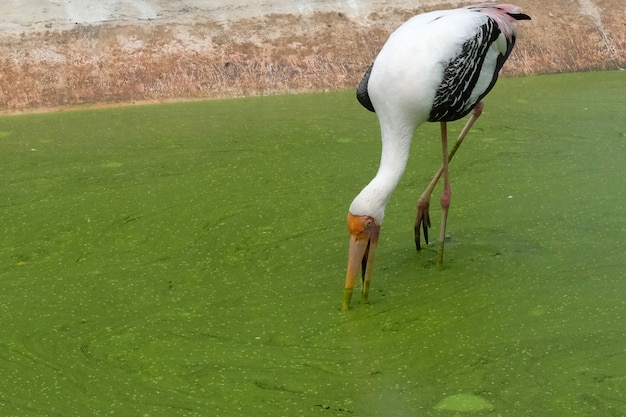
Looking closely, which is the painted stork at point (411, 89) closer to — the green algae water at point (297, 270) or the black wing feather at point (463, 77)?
the black wing feather at point (463, 77)

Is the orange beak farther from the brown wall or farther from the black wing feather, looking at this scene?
the brown wall

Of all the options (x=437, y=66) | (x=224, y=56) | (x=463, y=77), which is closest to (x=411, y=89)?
(x=437, y=66)

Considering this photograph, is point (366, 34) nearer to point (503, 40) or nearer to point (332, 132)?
point (332, 132)

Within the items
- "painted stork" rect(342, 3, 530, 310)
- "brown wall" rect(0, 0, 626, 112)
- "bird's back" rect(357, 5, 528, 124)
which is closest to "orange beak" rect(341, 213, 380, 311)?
"painted stork" rect(342, 3, 530, 310)

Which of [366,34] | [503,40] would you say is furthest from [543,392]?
[366,34]

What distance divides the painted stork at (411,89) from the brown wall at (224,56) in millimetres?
2621

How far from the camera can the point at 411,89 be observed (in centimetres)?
358

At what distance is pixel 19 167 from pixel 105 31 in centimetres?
154

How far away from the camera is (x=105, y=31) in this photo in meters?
6.50

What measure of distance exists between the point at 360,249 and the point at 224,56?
3.18 metres

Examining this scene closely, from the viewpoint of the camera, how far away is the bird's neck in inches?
139

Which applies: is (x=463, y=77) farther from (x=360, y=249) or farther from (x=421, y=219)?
(x=360, y=249)

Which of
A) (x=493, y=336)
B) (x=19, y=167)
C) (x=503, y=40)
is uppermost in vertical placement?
(x=503, y=40)

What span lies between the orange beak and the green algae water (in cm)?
8
